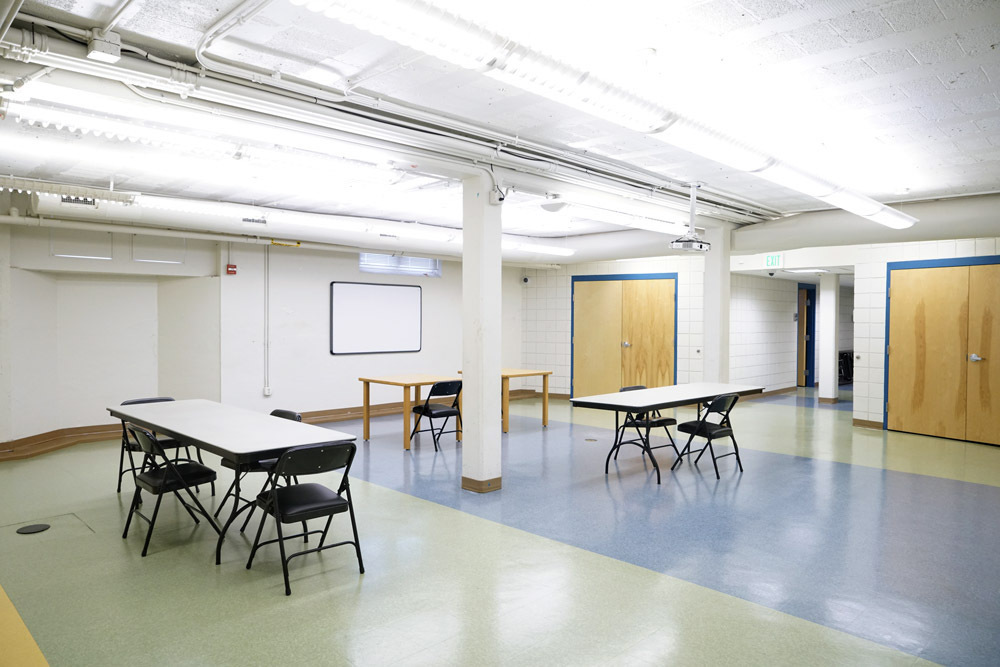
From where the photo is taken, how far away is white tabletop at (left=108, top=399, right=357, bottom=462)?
12.4 feet

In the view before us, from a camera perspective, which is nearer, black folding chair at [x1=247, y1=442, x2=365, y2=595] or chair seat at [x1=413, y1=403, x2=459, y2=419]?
black folding chair at [x1=247, y1=442, x2=365, y2=595]

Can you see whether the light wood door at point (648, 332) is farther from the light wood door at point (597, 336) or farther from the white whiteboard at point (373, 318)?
the white whiteboard at point (373, 318)

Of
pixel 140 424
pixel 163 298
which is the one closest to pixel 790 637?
pixel 140 424

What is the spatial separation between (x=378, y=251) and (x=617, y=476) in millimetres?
4862

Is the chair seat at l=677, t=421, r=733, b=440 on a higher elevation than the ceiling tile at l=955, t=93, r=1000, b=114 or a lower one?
lower

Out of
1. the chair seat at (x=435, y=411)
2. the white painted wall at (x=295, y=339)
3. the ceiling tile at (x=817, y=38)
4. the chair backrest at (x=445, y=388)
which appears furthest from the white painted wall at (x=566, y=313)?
the ceiling tile at (x=817, y=38)

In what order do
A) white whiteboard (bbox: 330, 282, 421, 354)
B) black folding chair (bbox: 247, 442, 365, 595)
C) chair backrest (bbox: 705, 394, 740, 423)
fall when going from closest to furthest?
black folding chair (bbox: 247, 442, 365, 595) → chair backrest (bbox: 705, 394, 740, 423) → white whiteboard (bbox: 330, 282, 421, 354)

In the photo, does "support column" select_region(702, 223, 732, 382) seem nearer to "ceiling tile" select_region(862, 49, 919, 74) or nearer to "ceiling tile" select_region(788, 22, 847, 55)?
"ceiling tile" select_region(862, 49, 919, 74)

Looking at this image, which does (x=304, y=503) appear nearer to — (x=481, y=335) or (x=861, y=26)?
(x=481, y=335)

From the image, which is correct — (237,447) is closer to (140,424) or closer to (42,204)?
(140,424)

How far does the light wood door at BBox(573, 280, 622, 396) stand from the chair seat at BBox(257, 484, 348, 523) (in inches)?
325

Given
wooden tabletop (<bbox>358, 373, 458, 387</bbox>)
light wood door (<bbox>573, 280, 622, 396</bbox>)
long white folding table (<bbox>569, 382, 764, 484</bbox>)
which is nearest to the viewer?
long white folding table (<bbox>569, 382, 764, 484</bbox>)

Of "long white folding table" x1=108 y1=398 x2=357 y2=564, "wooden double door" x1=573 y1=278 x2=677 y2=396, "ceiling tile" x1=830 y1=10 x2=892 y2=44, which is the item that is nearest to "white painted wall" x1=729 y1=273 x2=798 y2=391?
"wooden double door" x1=573 y1=278 x2=677 y2=396

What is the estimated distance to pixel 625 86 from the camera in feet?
10.8
